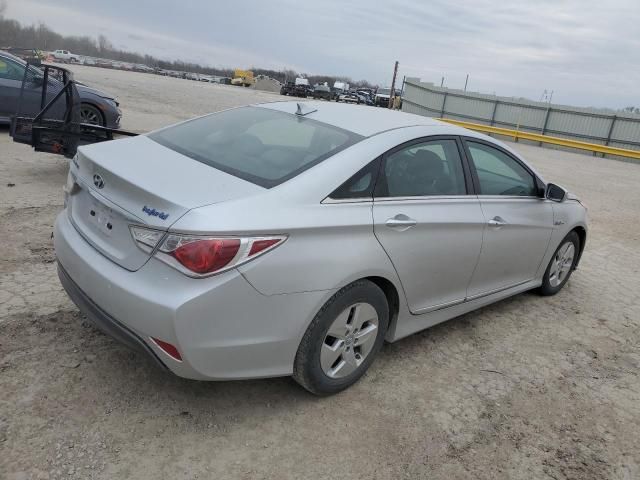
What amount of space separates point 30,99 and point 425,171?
326 inches

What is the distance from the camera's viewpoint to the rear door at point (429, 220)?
9.97ft

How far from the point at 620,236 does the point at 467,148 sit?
5372 mm

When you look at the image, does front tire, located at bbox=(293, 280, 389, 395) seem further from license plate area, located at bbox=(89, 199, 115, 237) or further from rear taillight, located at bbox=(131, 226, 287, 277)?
license plate area, located at bbox=(89, 199, 115, 237)

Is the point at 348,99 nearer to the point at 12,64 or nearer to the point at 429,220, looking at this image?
the point at 12,64

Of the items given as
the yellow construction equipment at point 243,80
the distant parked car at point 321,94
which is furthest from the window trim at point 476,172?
the yellow construction equipment at point 243,80

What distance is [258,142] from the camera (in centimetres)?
319

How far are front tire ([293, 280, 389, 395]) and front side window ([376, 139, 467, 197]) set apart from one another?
24.9 inches

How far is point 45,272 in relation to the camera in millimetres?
4039

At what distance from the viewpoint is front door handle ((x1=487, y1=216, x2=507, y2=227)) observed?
373cm

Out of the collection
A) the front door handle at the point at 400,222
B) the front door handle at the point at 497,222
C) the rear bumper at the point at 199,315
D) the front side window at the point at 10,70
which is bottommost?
the rear bumper at the point at 199,315

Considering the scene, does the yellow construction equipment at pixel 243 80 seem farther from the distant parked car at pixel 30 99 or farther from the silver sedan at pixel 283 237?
the silver sedan at pixel 283 237

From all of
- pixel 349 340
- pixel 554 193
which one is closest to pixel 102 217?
pixel 349 340

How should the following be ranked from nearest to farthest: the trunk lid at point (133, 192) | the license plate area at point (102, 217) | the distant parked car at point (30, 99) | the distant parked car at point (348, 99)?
the trunk lid at point (133, 192) < the license plate area at point (102, 217) < the distant parked car at point (30, 99) < the distant parked car at point (348, 99)

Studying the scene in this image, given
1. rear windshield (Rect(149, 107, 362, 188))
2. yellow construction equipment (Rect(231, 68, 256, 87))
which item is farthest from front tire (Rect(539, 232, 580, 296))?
yellow construction equipment (Rect(231, 68, 256, 87))
